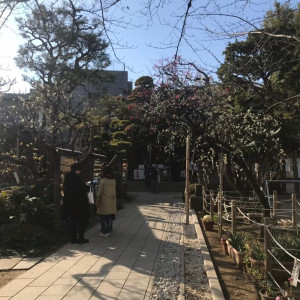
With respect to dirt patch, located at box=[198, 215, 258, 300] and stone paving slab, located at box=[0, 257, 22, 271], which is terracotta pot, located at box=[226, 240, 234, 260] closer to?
dirt patch, located at box=[198, 215, 258, 300]

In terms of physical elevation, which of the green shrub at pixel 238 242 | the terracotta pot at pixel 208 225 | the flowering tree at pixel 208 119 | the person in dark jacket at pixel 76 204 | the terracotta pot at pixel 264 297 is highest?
the flowering tree at pixel 208 119

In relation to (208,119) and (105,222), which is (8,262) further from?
(208,119)

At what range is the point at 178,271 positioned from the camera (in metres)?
5.46

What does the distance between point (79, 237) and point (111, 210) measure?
96 cm

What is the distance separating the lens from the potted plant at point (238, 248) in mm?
5668

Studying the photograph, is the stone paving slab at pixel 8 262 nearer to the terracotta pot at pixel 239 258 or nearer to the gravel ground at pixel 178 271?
the gravel ground at pixel 178 271

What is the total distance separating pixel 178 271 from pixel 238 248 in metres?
1.20

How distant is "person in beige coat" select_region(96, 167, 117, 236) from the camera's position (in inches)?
308

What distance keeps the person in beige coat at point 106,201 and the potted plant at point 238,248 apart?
2857mm

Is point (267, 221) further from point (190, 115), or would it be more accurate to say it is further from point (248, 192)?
point (248, 192)

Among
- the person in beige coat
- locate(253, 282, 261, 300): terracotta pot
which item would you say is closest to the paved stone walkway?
the person in beige coat

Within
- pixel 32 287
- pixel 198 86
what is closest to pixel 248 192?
pixel 198 86

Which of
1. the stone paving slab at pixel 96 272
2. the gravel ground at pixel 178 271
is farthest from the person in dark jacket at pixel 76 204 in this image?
the gravel ground at pixel 178 271

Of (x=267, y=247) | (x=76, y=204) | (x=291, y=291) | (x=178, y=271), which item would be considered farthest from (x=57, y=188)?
(x=291, y=291)
